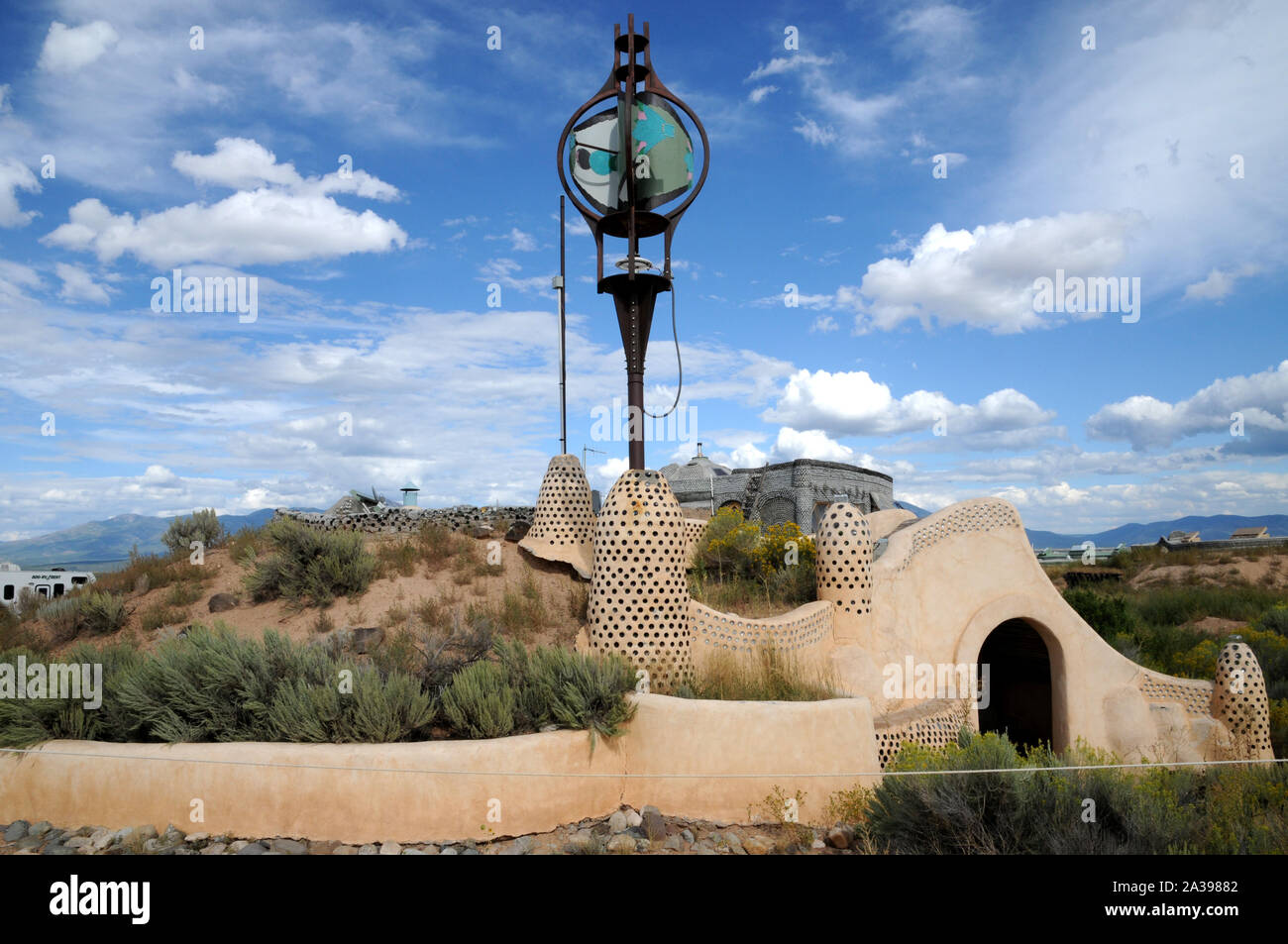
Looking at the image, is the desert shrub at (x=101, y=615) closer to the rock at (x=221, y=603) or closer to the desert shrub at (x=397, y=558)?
the rock at (x=221, y=603)

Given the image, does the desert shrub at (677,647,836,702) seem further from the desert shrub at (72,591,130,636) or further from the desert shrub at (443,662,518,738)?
the desert shrub at (72,591,130,636)

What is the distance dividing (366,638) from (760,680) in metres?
4.77

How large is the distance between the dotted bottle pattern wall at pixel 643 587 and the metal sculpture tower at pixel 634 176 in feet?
6.71

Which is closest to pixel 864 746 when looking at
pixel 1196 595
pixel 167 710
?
pixel 167 710

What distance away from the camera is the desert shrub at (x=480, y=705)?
6.30 meters

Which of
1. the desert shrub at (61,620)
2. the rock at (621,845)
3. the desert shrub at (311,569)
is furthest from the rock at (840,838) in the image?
the desert shrub at (61,620)

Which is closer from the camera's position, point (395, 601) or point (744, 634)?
point (744, 634)

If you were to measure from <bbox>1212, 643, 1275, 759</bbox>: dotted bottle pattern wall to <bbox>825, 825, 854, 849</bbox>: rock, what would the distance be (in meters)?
7.61

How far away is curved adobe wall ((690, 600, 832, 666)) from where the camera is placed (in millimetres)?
8070

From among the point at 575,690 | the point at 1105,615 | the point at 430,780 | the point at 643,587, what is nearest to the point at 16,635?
the point at 430,780

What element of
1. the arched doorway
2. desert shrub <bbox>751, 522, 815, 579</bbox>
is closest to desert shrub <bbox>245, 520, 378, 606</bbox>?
desert shrub <bbox>751, 522, 815, 579</bbox>

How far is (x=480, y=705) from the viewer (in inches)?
251

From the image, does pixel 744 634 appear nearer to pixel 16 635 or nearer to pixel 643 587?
pixel 643 587
